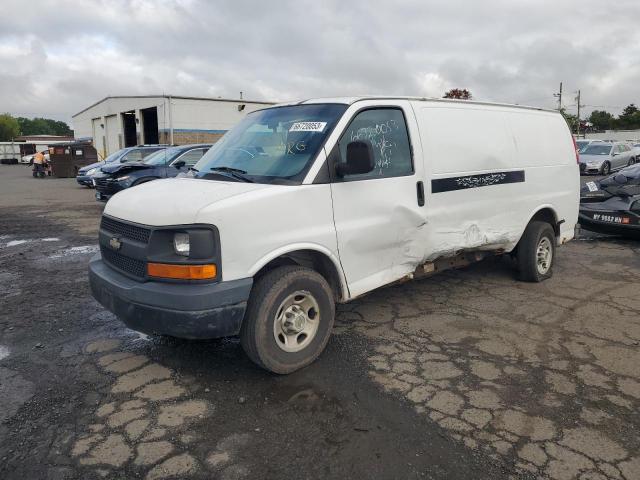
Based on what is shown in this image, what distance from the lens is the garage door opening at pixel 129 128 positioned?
3975cm

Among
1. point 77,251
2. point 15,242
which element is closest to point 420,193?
point 77,251

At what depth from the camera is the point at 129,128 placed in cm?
4056

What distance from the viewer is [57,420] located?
319 centimetres

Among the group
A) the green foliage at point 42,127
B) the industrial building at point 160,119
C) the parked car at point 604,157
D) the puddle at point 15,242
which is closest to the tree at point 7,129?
the green foliage at point 42,127

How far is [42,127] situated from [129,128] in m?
130

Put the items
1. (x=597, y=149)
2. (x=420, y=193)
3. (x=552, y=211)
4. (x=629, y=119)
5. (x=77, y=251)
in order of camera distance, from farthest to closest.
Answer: (x=629, y=119), (x=597, y=149), (x=77, y=251), (x=552, y=211), (x=420, y=193)

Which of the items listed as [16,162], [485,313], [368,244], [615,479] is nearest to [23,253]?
[368,244]

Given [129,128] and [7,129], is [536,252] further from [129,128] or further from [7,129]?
[7,129]

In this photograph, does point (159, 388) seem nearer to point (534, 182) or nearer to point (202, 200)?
point (202, 200)

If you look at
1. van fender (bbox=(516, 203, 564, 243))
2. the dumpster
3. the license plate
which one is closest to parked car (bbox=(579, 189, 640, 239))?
the license plate

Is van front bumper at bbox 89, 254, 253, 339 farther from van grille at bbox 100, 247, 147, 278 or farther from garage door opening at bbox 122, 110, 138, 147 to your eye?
garage door opening at bbox 122, 110, 138, 147

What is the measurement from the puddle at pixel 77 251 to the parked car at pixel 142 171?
357cm

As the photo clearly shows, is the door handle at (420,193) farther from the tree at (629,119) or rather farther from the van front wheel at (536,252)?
the tree at (629,119)

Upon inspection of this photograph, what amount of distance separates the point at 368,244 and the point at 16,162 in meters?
65.9
